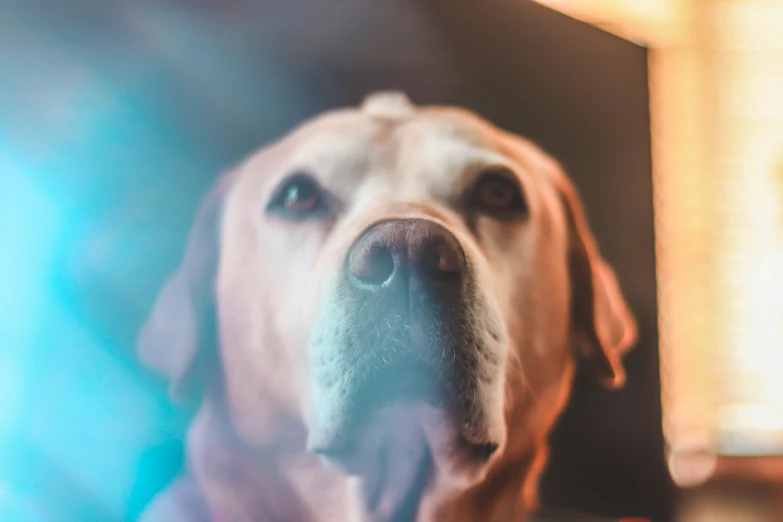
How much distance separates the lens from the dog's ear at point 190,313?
2.44 ft

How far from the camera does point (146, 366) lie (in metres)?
0.73

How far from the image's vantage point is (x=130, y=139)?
2.45 feet

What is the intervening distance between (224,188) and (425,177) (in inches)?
10.8

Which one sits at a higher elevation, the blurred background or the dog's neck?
the blurred background

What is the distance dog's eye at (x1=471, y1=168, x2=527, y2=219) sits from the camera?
3.05 feet

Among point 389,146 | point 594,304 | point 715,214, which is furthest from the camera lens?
point 715,214

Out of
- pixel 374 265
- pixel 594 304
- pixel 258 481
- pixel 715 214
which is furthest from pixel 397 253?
pixel 715 214

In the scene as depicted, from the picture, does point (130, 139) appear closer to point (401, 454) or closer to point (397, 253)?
point (397, 253)

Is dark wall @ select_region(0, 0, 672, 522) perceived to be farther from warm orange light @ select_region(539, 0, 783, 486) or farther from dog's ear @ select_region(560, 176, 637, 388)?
warm orange light @ select_region(539, 0, 783, 486)

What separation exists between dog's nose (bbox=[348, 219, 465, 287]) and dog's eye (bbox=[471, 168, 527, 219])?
17cm

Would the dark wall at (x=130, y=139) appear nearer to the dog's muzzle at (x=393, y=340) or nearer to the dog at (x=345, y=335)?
the dog at (x=345, y=335)

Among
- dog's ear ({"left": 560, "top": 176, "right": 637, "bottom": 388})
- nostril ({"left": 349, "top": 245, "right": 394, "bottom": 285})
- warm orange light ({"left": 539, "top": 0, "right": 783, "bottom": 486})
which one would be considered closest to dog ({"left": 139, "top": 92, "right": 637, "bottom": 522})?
nostril ({"left": 349, "top": 245, "right": 394, "bottom": 285})

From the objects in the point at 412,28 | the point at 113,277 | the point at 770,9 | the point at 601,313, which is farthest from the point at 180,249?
the point at 770,9

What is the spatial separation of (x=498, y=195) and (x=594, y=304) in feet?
0.99
